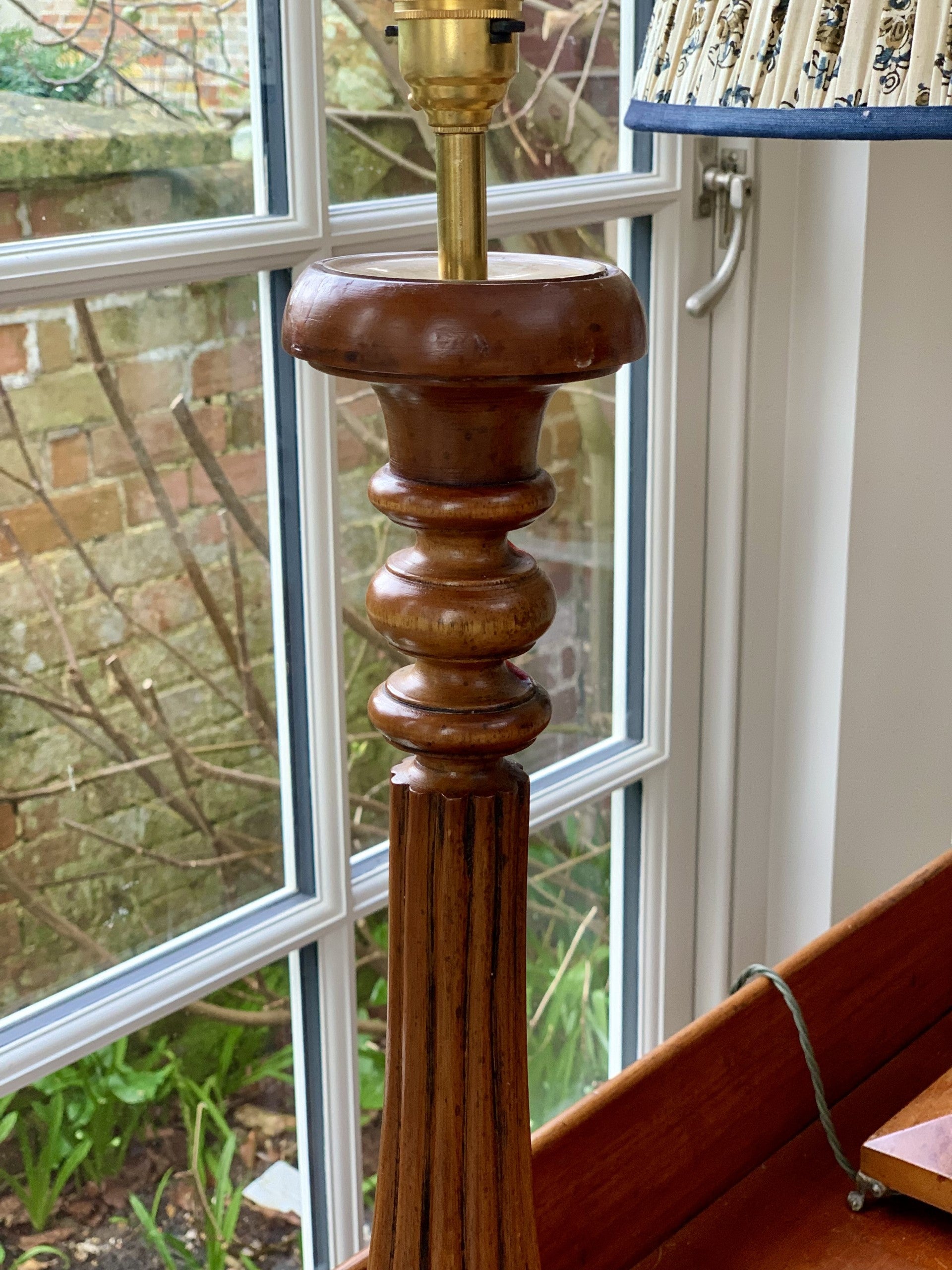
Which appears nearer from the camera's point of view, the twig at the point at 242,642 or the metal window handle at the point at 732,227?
the twig at the point at 242,642

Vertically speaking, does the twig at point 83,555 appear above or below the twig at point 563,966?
above

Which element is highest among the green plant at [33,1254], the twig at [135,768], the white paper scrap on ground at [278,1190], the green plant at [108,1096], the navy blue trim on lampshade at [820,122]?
the navy blue trim on lampshade at [820,122]

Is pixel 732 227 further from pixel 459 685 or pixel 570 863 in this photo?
pixel 459 685

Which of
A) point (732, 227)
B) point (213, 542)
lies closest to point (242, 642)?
point (213, 542)

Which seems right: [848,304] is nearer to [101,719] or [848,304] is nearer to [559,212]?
[559,212]

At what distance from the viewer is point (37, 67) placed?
0.78 metres

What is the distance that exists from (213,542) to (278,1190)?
531mm

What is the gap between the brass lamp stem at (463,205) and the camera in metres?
0.41

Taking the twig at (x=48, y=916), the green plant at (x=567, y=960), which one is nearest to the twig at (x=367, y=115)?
the twig at (x=48, y=916)

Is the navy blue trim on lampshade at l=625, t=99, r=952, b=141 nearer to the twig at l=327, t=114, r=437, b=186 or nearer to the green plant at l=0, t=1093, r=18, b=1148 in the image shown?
the twig at l=327, t=114, r=437, b=186

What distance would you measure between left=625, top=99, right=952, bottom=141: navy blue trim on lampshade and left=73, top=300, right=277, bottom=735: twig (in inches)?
16.2

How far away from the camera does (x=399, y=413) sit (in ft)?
1.37

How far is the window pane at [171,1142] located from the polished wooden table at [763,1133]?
16.2 inches

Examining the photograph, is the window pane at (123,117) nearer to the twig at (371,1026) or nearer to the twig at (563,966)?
the twig at (371,1026)
